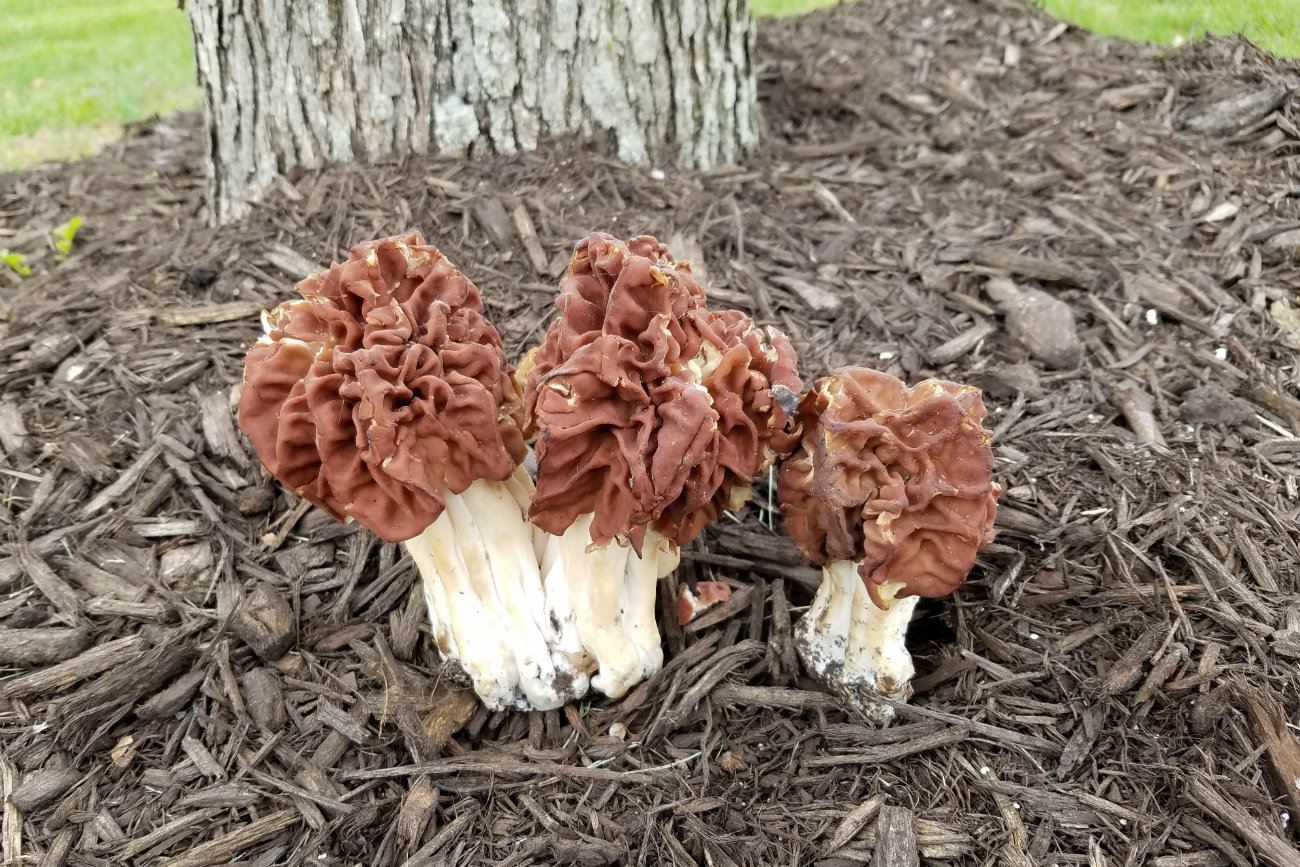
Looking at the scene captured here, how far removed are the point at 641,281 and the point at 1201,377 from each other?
3560mm

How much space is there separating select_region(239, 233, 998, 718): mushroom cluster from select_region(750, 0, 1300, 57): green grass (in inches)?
128

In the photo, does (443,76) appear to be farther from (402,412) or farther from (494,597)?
(494,597)

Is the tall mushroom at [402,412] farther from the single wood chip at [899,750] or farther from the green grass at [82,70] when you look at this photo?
the green grass at [82,70]

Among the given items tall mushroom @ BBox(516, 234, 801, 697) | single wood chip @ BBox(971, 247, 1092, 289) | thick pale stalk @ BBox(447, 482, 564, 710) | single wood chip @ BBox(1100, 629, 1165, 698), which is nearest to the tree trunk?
single wood chip @ BBox(971, 247, 1092, 289)

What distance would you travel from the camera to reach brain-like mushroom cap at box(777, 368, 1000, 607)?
295 cm

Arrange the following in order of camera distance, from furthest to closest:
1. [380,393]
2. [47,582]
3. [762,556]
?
1. [762,556]
2. [47,582]
3. [380,393]

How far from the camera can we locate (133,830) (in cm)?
317

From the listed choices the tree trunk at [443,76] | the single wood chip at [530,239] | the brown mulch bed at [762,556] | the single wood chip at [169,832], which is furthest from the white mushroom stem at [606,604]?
the tree trunk at [443,76]

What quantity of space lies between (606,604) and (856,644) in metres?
1.09

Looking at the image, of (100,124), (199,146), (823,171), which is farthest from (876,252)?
(100,124)

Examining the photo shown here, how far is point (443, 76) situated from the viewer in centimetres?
496

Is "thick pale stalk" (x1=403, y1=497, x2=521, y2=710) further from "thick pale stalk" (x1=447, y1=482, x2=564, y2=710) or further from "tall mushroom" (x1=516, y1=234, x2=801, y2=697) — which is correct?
"tall mushroom" (x1=516, y1=234, x2=801, y2=697)

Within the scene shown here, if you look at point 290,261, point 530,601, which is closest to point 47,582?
point 290,261

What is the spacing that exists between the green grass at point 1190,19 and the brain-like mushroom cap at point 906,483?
10.7ft
